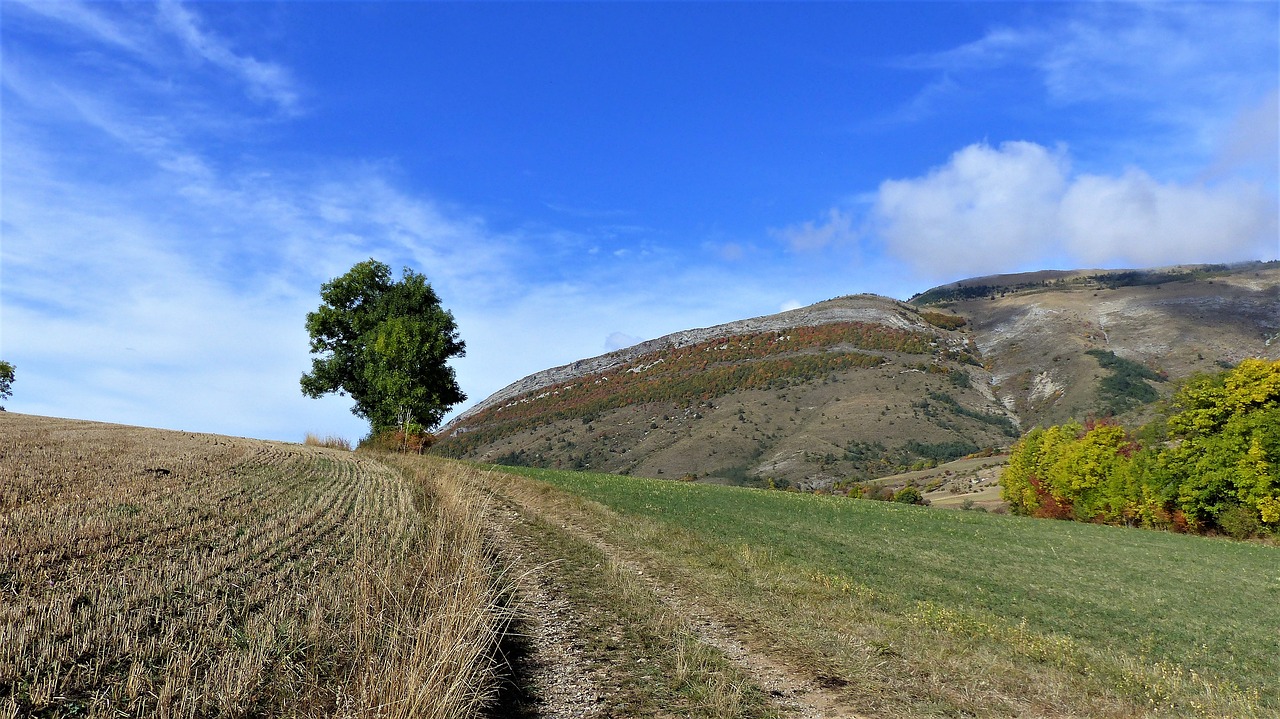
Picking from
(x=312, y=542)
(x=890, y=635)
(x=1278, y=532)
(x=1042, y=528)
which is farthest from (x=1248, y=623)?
(x=1278, y=532)

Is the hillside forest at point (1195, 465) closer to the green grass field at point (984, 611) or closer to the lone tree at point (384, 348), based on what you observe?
the green grass field at point (984, 611)

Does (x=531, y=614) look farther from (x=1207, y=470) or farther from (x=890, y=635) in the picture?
(x=1207, y=470)

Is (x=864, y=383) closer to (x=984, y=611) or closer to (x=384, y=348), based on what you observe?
(x=384, y=348)

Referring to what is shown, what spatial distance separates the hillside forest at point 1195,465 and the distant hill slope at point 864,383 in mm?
30405

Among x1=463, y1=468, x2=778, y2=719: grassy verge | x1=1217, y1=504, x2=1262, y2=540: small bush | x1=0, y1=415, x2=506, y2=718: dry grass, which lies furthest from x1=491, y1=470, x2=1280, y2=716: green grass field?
x1=1217, y1=504, x2=1262, y2=540: small bush

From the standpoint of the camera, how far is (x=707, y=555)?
16.0 meters

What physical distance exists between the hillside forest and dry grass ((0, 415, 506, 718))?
48.4 meters

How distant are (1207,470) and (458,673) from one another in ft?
173

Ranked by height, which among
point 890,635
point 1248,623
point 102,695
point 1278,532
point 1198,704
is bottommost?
point 1278,532

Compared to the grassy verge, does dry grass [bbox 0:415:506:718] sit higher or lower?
higher

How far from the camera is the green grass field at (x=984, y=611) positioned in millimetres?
8562

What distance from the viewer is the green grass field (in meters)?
8.56

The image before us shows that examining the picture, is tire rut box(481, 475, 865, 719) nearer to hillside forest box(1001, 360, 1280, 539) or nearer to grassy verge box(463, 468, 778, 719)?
grassy verge box(463, 468, 778, 719)

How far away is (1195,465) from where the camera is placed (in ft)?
141
